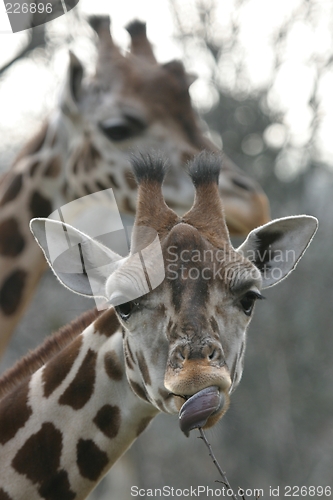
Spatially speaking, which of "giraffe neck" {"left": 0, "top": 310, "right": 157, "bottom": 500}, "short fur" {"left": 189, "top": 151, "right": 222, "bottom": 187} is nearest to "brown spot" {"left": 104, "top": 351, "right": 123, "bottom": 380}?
"giraffe neck" {"left": 0, "top": 310, "right": 157, "bottom": 500}

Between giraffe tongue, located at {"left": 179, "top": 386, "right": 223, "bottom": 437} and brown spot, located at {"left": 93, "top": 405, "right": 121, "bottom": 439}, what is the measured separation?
2.61 feet

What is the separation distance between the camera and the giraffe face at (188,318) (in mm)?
3205

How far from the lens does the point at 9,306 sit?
5.74 metres

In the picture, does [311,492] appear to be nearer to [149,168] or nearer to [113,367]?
[113,367]

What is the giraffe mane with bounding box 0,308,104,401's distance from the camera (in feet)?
14.1

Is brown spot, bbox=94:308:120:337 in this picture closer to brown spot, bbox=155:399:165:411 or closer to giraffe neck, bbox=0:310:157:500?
giraffe neck, bbox=0:310:157:500

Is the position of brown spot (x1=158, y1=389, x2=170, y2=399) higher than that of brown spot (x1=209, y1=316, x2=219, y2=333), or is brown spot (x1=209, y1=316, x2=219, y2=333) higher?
brown spot (x1=209, y1=316, x2=219, y2=333)

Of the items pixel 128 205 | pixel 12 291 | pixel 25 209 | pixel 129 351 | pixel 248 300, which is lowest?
pixel 12 291

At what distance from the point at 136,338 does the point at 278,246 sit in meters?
1.06

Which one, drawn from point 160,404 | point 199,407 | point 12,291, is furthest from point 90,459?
point 12,291

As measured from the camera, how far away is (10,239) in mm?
5898

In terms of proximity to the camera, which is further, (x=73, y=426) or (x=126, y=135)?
(x=126, y=135)

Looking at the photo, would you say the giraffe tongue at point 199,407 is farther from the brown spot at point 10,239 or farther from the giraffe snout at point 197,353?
the brown spot at point 10,239

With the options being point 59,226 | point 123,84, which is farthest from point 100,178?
point 59,226
